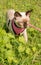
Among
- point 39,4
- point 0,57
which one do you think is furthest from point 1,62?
point 39,4

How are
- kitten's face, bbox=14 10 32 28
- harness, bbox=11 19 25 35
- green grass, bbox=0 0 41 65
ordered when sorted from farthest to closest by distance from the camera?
harness, bbox=11 19 25 35 → kitten's face, bbox=14 10 32 28 → green grass, bbox=0 0 41 65

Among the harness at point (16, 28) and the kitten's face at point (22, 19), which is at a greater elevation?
the kitten's face at point (22, 19)

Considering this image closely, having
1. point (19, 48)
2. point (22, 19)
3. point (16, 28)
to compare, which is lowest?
point (19, 48)

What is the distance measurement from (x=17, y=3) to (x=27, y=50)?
335cm

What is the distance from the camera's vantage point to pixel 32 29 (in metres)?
7.15

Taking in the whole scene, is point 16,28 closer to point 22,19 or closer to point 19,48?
point 22,19

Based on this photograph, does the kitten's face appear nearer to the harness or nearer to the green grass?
the harness

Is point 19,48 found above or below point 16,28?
below

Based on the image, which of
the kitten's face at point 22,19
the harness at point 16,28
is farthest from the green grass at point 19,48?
the kitten's face at point 22,19

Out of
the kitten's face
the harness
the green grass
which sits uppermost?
the kitten's face

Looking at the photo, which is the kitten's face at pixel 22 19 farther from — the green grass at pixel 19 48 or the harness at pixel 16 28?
the green grass at pixel 19 48

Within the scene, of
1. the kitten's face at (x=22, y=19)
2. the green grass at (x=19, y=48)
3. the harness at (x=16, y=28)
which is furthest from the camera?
the harness at (x=16, y=28)

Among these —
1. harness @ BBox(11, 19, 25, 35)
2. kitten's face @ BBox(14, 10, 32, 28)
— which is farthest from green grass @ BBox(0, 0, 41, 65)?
kitten's face @ BBox(14, 10, 32, 28)

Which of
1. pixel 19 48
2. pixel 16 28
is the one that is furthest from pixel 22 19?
pixel 19 48
